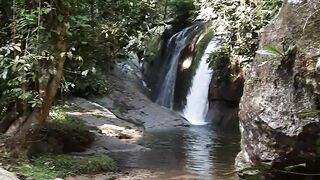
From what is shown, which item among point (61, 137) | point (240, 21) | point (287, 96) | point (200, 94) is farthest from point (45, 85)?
point (200, 94)

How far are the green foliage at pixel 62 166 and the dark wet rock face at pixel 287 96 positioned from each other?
8.97 feet

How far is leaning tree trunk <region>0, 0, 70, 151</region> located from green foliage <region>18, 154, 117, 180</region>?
1.43 ft

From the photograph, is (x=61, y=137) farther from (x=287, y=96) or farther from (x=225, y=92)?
(x=225, y=92)

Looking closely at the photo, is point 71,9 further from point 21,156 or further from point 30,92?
point 21,156

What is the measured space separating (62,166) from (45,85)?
131cm

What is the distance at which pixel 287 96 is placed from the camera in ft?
15.5

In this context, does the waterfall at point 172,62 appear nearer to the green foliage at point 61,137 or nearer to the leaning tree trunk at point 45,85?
the green foliage at point 61,137

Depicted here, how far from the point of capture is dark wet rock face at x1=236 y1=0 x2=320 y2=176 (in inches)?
178

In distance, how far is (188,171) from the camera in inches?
306

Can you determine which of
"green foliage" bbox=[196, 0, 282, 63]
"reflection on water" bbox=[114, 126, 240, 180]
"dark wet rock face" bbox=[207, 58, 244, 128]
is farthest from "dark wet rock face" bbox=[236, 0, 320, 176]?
"dark wet rock face" bbox=[207, 58, 244, 128]

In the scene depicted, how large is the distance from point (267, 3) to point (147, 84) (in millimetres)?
10453

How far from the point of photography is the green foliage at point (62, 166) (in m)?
5.97

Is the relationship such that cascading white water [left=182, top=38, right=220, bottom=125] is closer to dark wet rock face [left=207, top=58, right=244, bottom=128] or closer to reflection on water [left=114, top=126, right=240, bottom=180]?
dark wet rock face [left=207, top=58, right=244, bottom=128]

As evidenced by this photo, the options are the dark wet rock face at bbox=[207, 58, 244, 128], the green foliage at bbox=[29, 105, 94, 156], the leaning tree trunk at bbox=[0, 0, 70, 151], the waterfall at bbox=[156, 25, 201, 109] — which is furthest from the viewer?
the waterfall at bbox=[156, 25, 201, 109]
